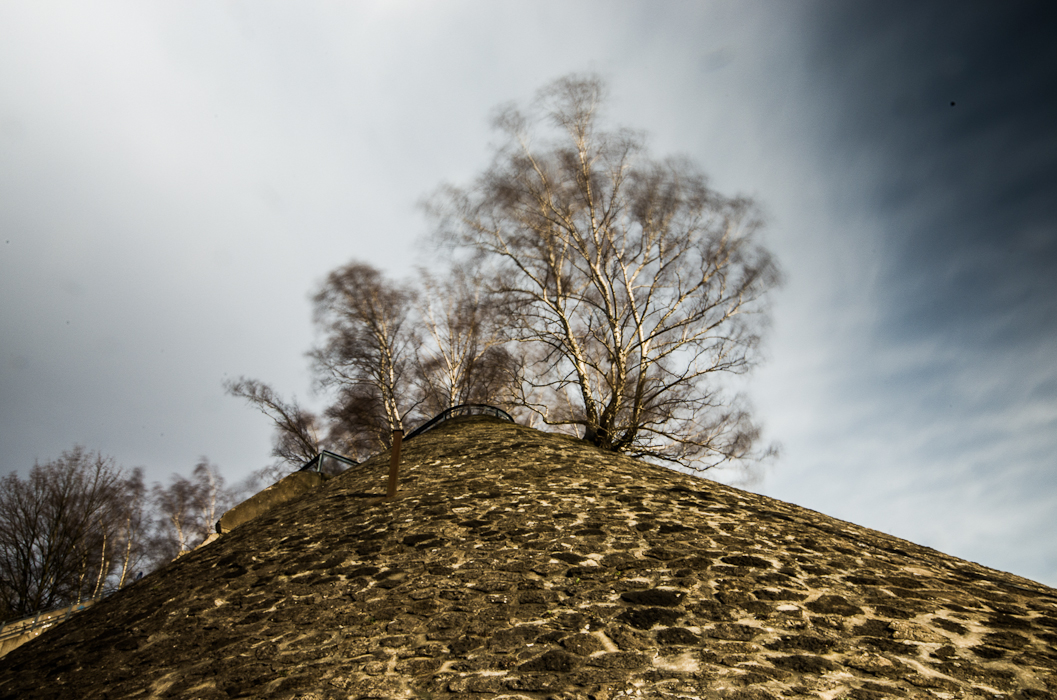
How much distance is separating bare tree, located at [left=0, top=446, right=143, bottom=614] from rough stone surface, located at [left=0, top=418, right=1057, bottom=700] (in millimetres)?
19187

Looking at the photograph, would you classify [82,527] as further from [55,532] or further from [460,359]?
[460,359]

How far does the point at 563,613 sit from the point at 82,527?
2472cm

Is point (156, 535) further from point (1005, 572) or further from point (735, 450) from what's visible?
point (1005, 572)

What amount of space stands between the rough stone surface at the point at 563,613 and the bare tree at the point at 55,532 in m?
19.2

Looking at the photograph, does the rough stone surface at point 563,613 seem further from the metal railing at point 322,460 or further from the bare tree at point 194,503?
the bare tree at point 194,503

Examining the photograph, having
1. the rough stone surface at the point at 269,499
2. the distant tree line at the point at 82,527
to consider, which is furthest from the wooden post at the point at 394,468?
the distant tree line at the point at 82,527

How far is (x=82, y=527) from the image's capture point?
20.4m

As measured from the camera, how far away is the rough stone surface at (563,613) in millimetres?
3135

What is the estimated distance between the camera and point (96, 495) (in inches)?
830

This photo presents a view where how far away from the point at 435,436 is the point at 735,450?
22.8ft

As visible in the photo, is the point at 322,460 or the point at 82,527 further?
the point at 82,527

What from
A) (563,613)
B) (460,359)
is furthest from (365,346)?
(563,613)

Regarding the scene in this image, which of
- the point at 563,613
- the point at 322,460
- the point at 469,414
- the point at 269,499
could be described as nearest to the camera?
the point at 563,613

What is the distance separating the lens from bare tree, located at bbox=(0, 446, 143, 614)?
19.5 meters
